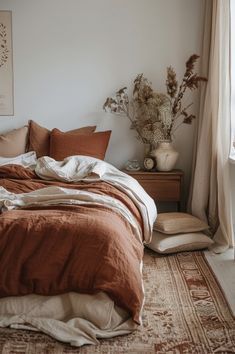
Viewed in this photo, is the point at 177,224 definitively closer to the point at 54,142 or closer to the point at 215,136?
the point at 215,136

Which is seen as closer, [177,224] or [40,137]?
[177,224]

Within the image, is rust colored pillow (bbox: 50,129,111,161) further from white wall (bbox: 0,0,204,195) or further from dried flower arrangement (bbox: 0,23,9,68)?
dried flower arrangement (bbox: 0,23,9,68)

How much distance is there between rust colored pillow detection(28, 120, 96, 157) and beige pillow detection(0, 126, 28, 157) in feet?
0.22

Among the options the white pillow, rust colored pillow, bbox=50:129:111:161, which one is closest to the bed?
the white pillow

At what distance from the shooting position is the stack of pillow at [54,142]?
3674 mm

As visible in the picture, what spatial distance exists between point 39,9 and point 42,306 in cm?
303

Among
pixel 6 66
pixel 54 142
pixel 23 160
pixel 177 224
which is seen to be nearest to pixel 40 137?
pixel 54 142

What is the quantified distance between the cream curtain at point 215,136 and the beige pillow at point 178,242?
13 centimetres

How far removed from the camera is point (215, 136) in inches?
133

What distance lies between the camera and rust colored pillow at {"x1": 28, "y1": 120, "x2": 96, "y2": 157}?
3846 mm

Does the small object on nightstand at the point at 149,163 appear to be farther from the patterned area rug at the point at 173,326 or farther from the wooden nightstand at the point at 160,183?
the patterned area rug at the point at 173,326

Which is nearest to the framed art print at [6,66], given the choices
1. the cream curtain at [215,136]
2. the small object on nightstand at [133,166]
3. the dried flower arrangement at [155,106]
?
the dried flower arrangement at [155,106]

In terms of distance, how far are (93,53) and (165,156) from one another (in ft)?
4.15

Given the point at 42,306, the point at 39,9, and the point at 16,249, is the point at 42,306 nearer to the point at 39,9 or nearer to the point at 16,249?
the point at 16,249
